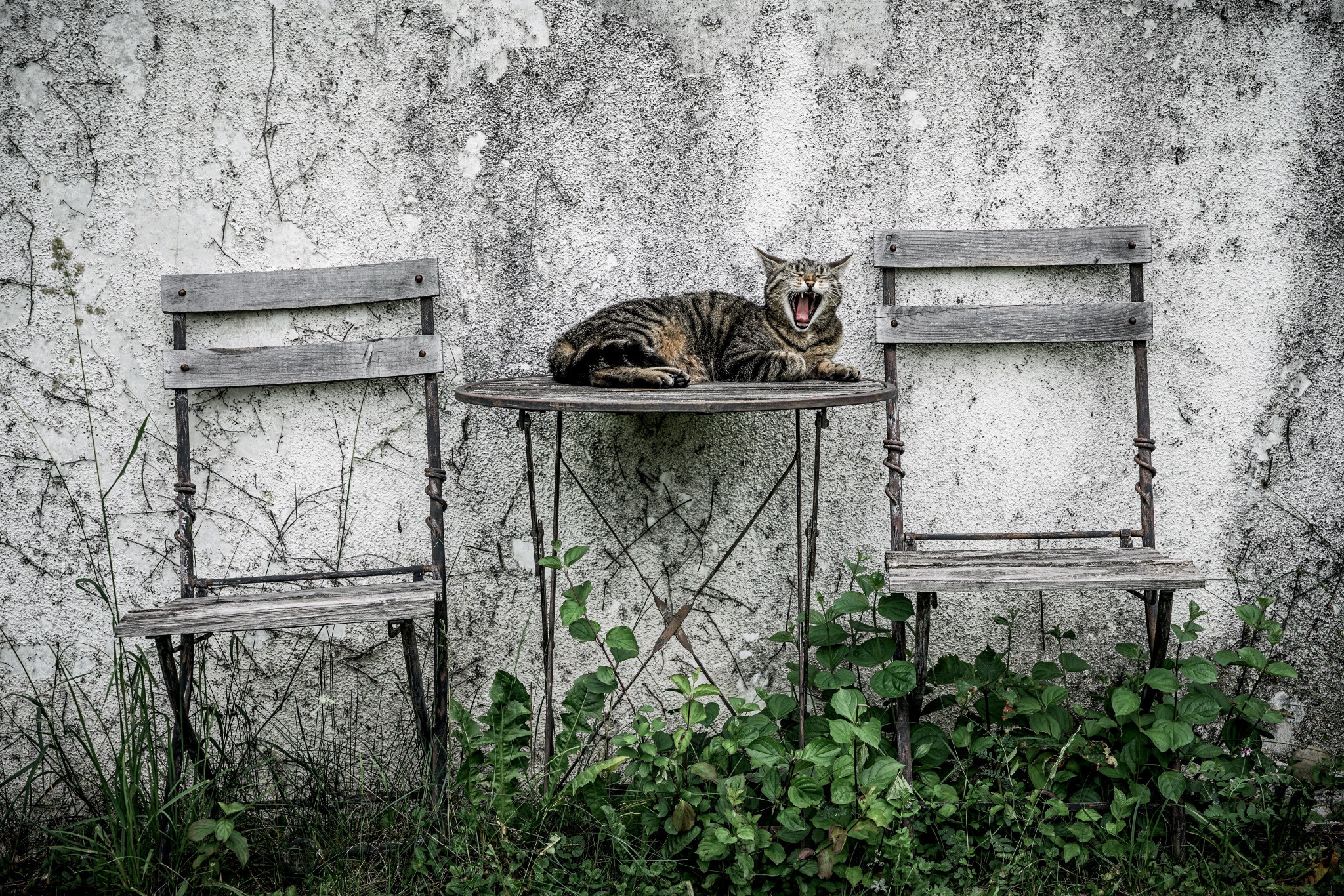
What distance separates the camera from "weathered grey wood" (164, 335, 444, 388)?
2.49m

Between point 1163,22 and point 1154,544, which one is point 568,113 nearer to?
point 1163,22

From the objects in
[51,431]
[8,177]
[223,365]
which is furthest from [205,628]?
[8,177]

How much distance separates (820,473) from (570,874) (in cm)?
125

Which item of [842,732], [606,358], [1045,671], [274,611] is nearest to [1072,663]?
[1045,671]

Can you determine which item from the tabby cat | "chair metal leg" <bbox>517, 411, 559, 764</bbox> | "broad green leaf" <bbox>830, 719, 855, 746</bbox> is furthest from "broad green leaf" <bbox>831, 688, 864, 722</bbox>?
the tabby cat

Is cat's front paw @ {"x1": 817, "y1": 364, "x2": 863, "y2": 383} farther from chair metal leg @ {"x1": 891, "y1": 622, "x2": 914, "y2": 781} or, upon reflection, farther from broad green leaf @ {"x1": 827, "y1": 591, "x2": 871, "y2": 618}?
chair metal leg @ {"x1": 891, "y1": 622, "x2": 914, "y2": 781}

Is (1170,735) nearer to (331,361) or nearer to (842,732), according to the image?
(842,732)

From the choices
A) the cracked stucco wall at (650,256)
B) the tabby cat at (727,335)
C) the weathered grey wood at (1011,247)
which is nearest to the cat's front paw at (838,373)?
A: the tabby cat at (727,335)

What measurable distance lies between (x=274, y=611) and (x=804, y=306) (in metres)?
1.53

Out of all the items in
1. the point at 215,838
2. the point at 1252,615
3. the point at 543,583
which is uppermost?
the point at 543,583

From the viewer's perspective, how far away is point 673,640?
104 inches

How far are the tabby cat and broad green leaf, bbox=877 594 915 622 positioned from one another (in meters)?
0.58

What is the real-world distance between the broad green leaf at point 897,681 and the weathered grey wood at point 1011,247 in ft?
3.58

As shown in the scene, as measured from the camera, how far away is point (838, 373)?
241 cm
